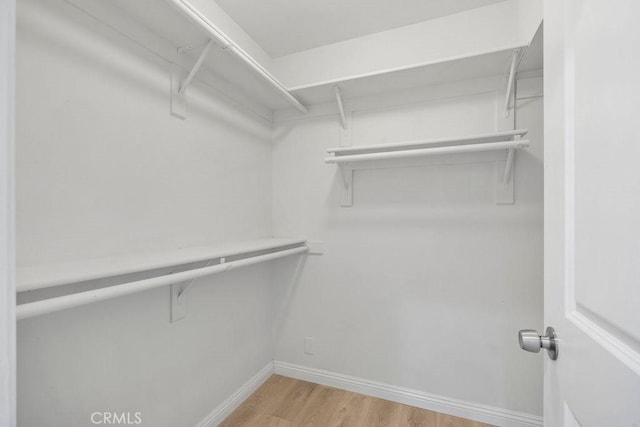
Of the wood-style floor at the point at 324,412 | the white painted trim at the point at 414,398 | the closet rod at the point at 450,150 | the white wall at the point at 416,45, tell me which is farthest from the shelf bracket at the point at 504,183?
the wood-style floor at the point at 324,412

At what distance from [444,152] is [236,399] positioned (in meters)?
1.86

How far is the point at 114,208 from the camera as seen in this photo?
3.31 ft

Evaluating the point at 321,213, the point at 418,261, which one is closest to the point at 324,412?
the point at 418,261

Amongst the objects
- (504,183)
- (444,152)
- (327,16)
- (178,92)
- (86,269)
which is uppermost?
(327,16)

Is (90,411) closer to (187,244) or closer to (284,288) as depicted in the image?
(187,244)

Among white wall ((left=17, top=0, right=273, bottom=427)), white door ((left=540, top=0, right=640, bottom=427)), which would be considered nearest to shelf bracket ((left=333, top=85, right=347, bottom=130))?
white wall ((left=17, top=0, right=273, bottom=427))

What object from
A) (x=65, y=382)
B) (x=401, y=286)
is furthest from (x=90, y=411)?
(x=401, y=286)

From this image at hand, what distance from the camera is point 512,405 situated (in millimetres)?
1456

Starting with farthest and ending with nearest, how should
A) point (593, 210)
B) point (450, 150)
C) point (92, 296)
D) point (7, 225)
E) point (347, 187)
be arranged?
point (347, 187)
point (450, 150)
point (92, 296)
point (593, 210)
point (7, 225)

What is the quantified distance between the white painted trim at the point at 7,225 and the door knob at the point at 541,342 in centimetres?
89

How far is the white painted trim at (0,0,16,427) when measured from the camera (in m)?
0.33

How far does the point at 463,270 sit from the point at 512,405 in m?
0.76

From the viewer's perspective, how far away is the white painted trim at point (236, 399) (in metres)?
1.42

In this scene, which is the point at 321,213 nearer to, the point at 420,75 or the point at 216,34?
the point at 420,75
